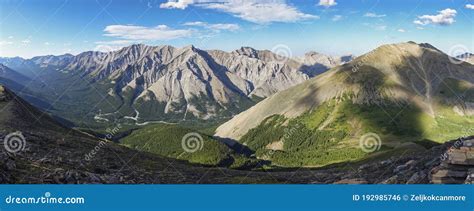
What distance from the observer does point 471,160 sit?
186ft

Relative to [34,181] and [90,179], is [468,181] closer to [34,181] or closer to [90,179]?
[90,179]

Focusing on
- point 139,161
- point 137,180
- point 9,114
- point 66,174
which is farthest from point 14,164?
point 9,114

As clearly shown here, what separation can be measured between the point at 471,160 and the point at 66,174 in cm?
4945

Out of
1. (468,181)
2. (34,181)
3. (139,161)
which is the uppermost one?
(34,181)

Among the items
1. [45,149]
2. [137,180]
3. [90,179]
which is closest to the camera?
[90,179]

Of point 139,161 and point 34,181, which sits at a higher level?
point 34,181

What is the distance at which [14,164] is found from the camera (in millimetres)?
54375

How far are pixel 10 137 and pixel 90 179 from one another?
3970 centimetres

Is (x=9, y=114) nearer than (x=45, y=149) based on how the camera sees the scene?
No

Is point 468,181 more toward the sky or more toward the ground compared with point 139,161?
more toward the sky
